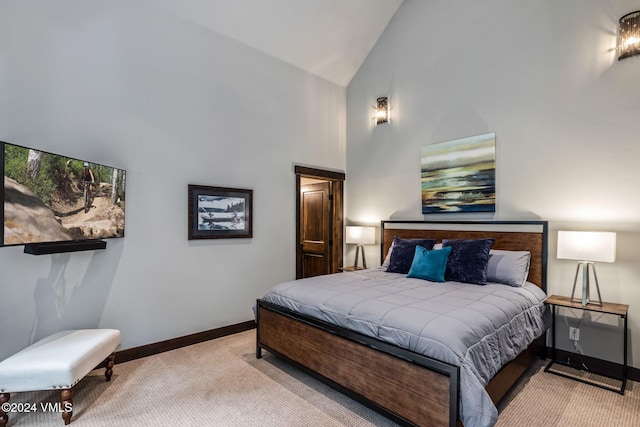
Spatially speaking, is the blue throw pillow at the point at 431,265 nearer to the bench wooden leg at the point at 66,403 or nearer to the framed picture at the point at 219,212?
the framed picture at the point at 219,212

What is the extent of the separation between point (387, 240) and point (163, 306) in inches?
114

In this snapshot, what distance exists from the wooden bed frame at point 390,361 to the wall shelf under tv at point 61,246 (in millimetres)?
1503

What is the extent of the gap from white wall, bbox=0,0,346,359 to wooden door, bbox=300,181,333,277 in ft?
2.60

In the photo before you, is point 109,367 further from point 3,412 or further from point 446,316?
point 446,316

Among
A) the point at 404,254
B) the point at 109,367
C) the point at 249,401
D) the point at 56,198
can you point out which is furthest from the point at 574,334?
the point at 56,198

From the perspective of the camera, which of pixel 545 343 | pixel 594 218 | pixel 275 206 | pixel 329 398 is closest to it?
pixel 329 398

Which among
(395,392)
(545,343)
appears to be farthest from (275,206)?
(545,343)

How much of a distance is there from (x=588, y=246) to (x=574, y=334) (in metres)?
0.96

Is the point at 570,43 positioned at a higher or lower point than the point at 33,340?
higher

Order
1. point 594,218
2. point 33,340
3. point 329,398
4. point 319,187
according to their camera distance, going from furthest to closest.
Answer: point 319,187, point 594,218, point 33,340, point 329,398

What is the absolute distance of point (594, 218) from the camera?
3.08 m

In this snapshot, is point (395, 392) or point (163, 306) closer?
point (395, 392)

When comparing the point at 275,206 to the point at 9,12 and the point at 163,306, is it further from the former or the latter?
the point at 9,12

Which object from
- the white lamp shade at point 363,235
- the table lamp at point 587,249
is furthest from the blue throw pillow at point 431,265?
the white lamp shade at point 363,235
